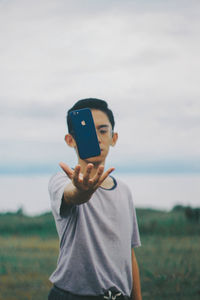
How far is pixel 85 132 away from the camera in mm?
2340

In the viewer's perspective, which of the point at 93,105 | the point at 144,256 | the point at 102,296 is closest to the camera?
the point at 102,296

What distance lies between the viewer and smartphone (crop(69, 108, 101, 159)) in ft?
7.68

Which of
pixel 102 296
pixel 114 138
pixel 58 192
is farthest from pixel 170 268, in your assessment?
pixel 58 192

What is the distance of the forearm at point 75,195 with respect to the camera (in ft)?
7.03

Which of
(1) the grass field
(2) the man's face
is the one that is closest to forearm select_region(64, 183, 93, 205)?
(2) the man's face

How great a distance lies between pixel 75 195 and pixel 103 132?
0.70 metres

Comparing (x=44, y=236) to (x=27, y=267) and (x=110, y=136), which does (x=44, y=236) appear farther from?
(x=110, y=136)

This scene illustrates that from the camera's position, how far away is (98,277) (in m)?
2.45

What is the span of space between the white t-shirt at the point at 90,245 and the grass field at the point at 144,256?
8.96ft

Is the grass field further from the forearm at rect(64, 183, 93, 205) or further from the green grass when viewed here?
the forearm at rect(64, 183, 93, 205)

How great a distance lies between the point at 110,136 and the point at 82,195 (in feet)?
2.47

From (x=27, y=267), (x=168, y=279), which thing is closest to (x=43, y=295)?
(x=27, y=267)

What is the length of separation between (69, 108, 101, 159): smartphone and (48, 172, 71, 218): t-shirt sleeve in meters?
0.22

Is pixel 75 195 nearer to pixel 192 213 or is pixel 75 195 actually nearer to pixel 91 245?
pixel 91 245
